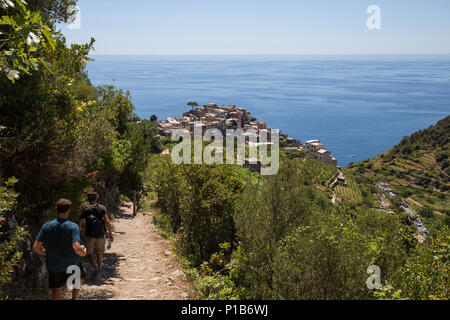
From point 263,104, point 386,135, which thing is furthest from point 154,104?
point 386,135

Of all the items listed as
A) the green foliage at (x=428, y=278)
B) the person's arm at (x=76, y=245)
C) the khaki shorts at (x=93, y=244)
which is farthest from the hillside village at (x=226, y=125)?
the person's arm at (x=76, y=245)

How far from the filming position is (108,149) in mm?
10898

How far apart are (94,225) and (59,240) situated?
1.70m

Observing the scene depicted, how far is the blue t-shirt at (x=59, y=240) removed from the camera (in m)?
4.03

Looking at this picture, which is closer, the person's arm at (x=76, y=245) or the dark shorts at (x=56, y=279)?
the person's arm at (x=76, y=245)

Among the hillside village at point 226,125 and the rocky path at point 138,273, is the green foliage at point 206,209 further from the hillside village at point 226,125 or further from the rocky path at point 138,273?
the hillside village at point 226,125

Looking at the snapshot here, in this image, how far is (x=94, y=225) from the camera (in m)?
5.71

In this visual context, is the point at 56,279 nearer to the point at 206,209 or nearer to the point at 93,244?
the point at 93,244

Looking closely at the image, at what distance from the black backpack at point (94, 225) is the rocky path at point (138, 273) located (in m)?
0.92

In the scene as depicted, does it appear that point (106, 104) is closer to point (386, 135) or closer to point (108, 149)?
point (108, 149)

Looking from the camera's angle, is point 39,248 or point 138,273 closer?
point 39,248

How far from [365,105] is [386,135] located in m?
52.0

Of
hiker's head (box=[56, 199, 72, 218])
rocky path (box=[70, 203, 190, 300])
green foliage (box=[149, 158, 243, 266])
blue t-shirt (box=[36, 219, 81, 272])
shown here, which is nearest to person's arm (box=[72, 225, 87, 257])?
blue t-shirt (box=[36, 219, 81, 272])


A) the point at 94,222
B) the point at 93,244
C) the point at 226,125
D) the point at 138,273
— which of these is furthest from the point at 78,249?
the point at 226,125
